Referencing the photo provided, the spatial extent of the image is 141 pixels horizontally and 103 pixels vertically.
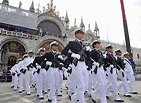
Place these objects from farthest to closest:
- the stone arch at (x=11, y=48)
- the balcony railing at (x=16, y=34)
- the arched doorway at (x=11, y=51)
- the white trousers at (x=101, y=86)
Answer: the arched doorway at (x=11, y=51) < the stone arch at (x=11, y=48) < the balcony railing at (x=16, y=34) < the white trousers at (x=101, y=86)

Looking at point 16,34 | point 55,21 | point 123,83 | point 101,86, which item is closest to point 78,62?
point 101,86

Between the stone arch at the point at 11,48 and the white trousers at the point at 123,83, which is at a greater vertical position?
the stone arch at the point at 11,48

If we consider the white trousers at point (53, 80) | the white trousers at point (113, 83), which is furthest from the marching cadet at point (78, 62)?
the white trousers at point (113, 83)

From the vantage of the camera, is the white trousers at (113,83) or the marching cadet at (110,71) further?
the marching cadet at (110,71)

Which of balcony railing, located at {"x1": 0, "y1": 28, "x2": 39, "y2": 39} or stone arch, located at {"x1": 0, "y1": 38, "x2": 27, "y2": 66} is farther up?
balcony railing, located at {"x1": 0, "y1": 28, "x2": 39, "y2": 39}

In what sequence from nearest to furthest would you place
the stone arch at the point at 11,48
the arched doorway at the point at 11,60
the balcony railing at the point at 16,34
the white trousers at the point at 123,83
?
1. the white trousers at the point at 123,83
2. the balcony railing at the point at 16,34
3. the stone arch at the point at 11,48
4. the arched doorway at the point at 11,60

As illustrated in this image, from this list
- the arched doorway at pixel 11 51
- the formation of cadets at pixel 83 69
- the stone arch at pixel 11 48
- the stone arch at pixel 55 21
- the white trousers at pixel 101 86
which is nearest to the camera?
the formation of cadets at pixel 83 69

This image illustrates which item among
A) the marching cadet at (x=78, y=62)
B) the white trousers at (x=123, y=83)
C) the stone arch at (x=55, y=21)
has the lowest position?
the white trousers at (x=123, y=83)

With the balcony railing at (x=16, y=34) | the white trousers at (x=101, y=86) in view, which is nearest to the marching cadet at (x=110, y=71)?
the white trousers at (x=101, y=86)

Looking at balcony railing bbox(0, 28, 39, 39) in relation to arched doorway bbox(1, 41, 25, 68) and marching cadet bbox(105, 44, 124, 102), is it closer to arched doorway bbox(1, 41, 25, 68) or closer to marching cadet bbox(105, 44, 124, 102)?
arched doorway bbox(1, 41, 25, 68)

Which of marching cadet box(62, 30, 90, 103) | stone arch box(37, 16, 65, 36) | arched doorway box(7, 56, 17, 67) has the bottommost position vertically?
marching cadet box(62, 30, 90, 103)

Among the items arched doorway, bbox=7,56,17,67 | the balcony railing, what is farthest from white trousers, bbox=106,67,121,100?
arched doorway, bbox=7,56,17,67

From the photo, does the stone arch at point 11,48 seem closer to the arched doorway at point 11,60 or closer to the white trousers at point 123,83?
the arched doorway at point 11,60

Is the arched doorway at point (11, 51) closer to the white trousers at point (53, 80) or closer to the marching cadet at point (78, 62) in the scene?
the white trousers at point (53, 80)
